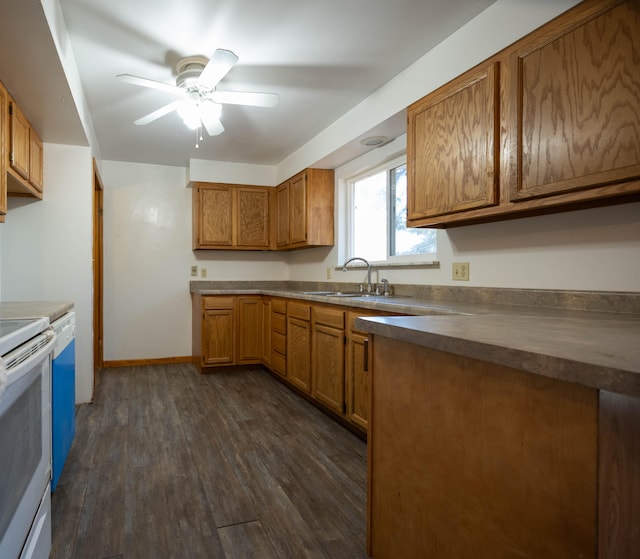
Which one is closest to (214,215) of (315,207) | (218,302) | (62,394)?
(218,302)

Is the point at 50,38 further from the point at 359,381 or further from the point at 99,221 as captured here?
the point at 99,221

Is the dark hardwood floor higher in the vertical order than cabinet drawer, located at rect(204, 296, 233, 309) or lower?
lower

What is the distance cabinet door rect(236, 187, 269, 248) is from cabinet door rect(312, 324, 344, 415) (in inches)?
79.1

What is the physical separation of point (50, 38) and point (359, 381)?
224 cm

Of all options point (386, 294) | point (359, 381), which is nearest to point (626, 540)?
point (359, 381)

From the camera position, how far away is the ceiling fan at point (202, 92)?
2.26 m

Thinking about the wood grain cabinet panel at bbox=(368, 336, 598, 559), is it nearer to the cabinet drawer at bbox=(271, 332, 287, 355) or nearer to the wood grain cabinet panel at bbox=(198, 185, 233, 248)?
the cabinet drawer at bbox=(271, 332, 287, 355)

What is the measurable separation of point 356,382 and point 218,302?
215 cm

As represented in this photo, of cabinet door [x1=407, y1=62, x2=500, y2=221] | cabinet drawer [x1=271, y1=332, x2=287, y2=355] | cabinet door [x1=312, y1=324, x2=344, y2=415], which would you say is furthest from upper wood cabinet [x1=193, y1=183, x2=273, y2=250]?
cabinet door [x1=407, y1=62, x2=500, y2=221]

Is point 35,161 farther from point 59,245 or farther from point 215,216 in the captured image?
point 215,216

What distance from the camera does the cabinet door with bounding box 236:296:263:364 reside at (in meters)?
4.35

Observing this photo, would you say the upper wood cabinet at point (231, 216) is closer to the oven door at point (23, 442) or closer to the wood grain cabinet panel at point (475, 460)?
the oven door at point (23, 442)

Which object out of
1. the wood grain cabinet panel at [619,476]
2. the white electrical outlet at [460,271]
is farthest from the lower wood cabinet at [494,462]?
the white electrical outlet at [460,271]

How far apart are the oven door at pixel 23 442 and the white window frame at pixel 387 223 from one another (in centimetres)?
220
